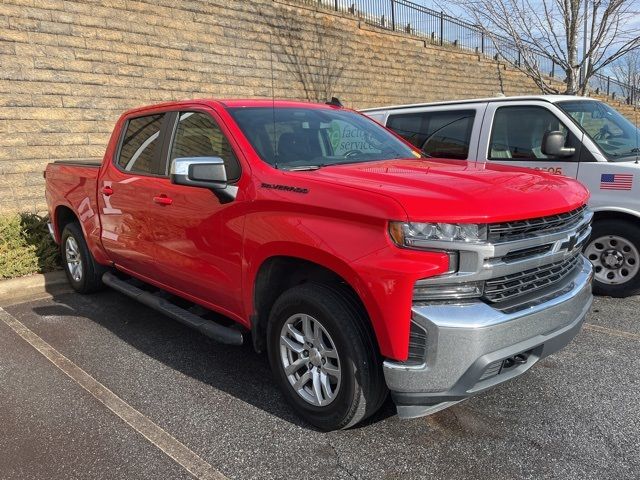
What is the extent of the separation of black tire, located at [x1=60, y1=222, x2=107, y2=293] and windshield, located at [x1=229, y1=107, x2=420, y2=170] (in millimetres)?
2704

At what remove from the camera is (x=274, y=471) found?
106 inches

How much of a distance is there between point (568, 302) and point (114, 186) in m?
3.67

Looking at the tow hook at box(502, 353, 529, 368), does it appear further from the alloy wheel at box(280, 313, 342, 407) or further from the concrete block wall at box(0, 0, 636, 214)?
the concrete block wall at box(0, 0, 636, 214)

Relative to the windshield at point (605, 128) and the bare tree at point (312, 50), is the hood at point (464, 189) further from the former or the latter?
the bare tree at point (312, 50)

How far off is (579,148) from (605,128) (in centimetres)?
55

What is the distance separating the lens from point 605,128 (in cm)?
540

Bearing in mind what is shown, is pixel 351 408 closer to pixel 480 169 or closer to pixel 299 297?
pixel 299 297

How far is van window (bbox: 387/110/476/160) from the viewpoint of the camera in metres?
5.91

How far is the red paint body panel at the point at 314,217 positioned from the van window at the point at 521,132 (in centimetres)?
222

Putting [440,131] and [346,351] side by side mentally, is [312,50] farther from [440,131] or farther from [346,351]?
[346,351]

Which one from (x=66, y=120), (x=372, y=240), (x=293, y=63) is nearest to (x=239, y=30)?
(x=293, y=63)

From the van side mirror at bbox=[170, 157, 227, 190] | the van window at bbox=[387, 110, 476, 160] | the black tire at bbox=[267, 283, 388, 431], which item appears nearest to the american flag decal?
the van window at bbox=[387, 110, 476, 160]

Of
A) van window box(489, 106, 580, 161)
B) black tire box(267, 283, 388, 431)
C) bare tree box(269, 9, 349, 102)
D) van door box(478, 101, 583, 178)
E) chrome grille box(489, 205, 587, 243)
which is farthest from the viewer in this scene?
bare tree box(269, 9, 349, 102)

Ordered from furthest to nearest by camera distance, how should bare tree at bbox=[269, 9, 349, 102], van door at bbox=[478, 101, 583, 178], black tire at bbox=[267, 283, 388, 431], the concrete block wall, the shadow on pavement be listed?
bare tree at bbox=[269, 9, 349, 102], the concrete block wall, van door at bbox=[478, 101, 583, 178], the shadow on pavement, black tire at bbox=[267, 283, 388, 431]
